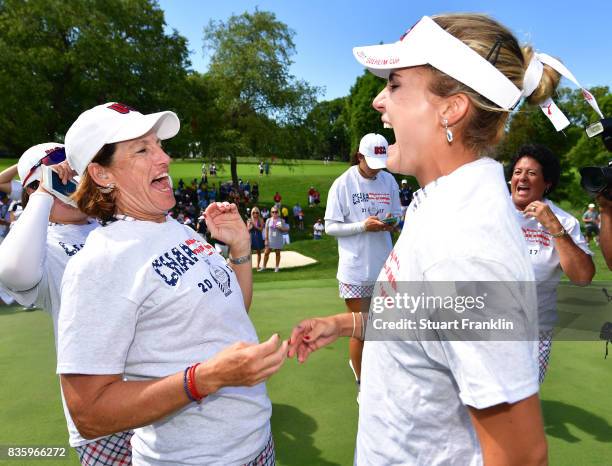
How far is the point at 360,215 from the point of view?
15.3 ft

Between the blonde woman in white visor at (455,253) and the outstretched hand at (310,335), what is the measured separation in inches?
15.0

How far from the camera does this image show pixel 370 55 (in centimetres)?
152

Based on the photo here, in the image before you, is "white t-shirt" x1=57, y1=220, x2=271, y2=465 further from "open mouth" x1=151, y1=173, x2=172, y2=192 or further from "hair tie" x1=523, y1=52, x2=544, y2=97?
"hair tie" x1=523, y1=52, x2=544, y2=97

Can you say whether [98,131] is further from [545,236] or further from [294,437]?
[545,236]

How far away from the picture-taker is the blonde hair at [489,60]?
1.32 m

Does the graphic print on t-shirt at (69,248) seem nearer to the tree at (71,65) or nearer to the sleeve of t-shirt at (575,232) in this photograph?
the sleeve of t-shirt at (575,232)

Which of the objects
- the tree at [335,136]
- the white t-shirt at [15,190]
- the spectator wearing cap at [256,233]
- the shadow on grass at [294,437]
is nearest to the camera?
the shadow on grass at [294,437]

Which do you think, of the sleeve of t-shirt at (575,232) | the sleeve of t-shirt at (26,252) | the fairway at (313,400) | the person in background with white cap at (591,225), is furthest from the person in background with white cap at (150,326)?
the person in background with white cap at (591,225)

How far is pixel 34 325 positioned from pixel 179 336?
5480 mm

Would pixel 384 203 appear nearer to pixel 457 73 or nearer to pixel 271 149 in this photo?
pixel 457 73

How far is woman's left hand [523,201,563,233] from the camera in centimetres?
313

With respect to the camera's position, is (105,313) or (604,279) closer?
(105,313)

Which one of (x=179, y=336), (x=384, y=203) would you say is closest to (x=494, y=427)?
(x=179, y=336)

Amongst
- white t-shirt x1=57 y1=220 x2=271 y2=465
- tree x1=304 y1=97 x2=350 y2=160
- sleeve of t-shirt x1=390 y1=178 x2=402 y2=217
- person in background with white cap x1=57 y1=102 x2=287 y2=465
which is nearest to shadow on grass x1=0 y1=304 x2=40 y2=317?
sleeve of t-shirt x1=390 y1=178 x2=402 y2=217
